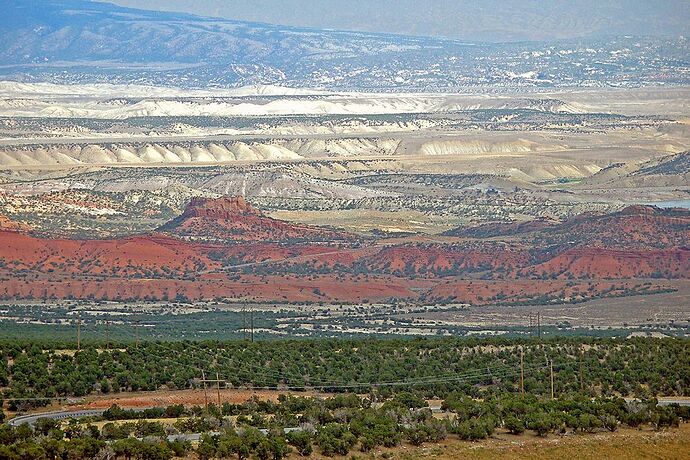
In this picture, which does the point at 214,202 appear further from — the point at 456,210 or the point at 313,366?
the point at 313,366

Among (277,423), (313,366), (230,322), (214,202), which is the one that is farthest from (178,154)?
(277,423)

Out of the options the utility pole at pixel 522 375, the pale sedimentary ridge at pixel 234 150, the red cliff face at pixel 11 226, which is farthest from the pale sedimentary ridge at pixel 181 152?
the utility pole at pixel 522 375

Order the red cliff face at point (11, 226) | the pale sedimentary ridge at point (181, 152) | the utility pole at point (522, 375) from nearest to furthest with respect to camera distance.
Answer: the utility pole at point (522, 375) → the red cliff face at point (11, 226) → the pale sedimentary ridge at point (181, 152)

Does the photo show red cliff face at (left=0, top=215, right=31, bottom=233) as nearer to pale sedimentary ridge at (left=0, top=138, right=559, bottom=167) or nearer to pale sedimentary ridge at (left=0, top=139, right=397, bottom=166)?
pale sedimentary ridge at (left=0, top=138, right=559, bottom=167)

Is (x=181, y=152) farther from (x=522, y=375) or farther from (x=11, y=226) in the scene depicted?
(x=522, y=375)

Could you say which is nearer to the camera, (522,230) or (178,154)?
(522,230)

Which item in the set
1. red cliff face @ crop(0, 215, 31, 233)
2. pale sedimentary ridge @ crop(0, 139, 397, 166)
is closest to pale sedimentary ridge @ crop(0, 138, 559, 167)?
pale sedimentary ridge @ crop(0, 139, 397, 166)

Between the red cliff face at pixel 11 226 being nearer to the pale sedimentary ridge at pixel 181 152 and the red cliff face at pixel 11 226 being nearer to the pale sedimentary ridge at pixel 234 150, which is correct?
the pale sedimentary ridge at pixel 234 150

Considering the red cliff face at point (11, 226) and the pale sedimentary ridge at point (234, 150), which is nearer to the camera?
the red cliff face at point (11, 226)

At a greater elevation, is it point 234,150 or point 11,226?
point 234,150

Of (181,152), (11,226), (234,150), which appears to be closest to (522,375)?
(11,226)

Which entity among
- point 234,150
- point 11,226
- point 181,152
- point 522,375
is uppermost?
point 234,150
